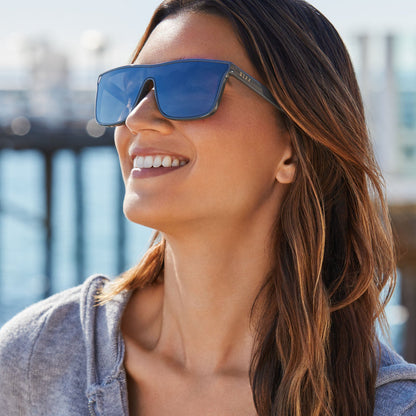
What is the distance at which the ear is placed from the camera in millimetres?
2127

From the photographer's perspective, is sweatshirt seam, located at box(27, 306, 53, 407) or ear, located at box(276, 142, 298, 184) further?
ear, located at box(276, 142, 298, 184)

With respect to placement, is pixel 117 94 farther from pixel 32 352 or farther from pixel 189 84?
pixel 32 352

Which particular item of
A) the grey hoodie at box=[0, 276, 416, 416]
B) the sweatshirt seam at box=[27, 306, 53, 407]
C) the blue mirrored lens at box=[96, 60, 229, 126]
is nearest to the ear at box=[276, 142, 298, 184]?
the blue mirrored lens at box=[96, 60, 229, 126]

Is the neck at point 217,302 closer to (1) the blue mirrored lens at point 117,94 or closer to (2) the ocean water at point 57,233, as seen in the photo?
(1) the blue mirrored lens at point 117,94

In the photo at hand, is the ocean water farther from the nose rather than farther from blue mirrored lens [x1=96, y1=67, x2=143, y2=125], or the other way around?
the nose

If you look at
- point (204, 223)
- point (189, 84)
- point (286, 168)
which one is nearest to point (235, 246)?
point (204, 223)

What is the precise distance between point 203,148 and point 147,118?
175 mm

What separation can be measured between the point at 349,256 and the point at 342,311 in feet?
0.52

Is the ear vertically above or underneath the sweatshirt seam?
above

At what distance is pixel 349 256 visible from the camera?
2.19 m

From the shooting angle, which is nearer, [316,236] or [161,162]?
[161,162]

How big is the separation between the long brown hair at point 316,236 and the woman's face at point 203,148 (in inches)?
2.2

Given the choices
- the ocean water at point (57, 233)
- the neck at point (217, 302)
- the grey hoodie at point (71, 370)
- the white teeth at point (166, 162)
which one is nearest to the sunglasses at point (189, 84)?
the white teeth at point (166, 162)

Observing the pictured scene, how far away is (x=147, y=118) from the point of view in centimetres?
201
